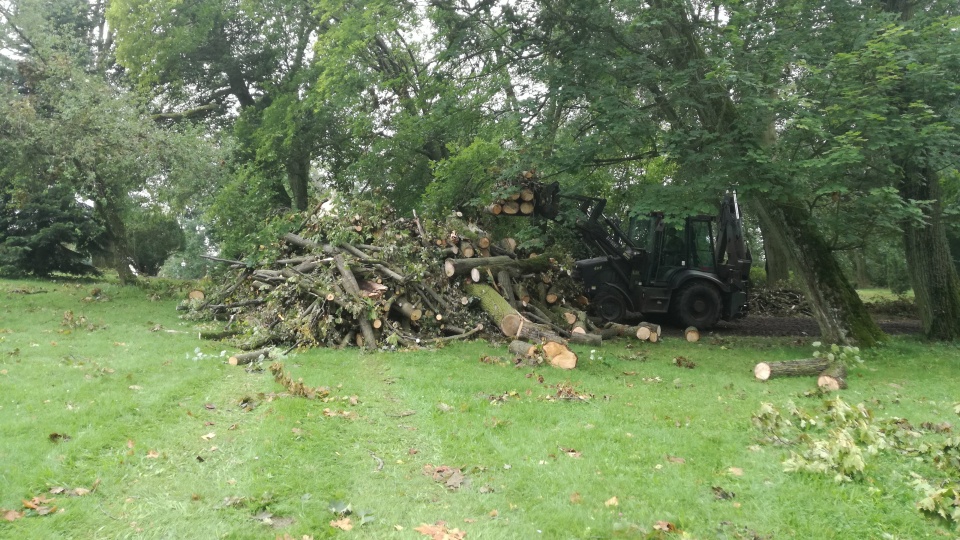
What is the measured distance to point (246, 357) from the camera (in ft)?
30.6

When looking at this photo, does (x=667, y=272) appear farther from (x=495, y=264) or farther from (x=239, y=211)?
(x=239, y=211)

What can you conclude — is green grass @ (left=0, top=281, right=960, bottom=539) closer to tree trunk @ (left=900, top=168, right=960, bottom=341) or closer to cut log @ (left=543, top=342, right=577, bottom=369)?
cut log @ (left=543, top=342, right=577, bottom=369)

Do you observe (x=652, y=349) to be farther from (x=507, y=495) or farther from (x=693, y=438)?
(x=507, y=495)

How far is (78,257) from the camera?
22.4 m

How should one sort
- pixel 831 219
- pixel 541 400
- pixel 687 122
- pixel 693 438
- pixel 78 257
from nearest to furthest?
pixel 693 438 < pixel 541 400 < pixel 831 219 < pixel 687 122 < pixel 78 257

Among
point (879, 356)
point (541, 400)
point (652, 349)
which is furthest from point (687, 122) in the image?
point (541, 400)

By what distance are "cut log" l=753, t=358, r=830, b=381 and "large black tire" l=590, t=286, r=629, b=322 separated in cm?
523

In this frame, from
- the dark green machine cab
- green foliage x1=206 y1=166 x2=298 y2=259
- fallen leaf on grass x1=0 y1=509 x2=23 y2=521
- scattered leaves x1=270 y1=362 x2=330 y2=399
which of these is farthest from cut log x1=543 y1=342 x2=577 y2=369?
green foliage x1=206 y1=166 x2=298 y2=259

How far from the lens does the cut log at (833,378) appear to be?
776 cm

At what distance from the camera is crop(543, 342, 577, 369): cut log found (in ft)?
30.3

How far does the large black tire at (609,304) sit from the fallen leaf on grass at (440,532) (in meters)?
10.4

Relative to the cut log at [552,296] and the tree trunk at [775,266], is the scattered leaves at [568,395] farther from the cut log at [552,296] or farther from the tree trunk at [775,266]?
the tree trunk at [775,266]

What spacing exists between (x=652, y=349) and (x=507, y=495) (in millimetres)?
7529

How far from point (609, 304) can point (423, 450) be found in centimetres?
924
